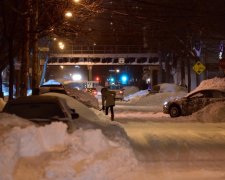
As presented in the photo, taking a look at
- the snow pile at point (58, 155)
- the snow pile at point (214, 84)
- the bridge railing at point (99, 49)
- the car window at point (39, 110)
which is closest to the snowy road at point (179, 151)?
the snow pile at point (58, 155)

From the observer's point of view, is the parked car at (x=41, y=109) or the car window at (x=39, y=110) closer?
the parked car at (x=41, y=109)

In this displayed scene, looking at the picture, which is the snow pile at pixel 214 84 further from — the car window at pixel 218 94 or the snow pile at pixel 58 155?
the snow pile at pixel 58 155

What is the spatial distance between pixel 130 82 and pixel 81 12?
77.7m

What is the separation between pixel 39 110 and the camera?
13.4m

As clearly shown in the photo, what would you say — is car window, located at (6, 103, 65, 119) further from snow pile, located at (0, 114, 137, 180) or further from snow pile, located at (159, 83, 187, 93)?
snow pile, located at (159, 83, 187, 93)

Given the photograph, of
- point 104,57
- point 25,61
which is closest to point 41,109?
point 25,61

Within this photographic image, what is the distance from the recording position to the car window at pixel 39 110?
43.3 feet

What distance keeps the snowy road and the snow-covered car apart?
525cm

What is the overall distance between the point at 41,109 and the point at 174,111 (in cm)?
1566

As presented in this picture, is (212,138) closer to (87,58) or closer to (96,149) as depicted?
(96,149)

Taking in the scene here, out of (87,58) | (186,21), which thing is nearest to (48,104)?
(186,21)

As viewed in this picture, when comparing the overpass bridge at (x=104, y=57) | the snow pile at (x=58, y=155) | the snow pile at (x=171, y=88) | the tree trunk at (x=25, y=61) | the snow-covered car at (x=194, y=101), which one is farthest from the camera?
the overpass bridge at (x=104, y=57)

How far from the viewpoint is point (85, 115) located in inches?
843

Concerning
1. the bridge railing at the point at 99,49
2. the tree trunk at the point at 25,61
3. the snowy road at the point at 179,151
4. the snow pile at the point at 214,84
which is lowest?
the snowy road at the point at 179,151
